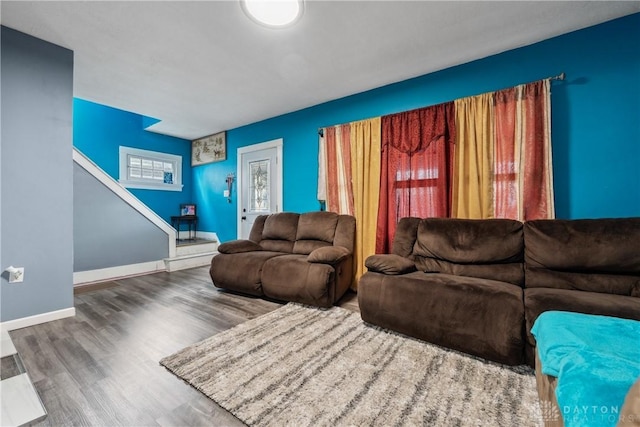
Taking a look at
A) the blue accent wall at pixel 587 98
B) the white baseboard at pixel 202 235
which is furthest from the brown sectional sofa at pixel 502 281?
the white baseboard at pixel 202 235

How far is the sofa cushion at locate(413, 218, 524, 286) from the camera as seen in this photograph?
2.08 m

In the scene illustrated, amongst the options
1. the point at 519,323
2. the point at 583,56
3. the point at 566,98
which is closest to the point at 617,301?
the point at 519,323

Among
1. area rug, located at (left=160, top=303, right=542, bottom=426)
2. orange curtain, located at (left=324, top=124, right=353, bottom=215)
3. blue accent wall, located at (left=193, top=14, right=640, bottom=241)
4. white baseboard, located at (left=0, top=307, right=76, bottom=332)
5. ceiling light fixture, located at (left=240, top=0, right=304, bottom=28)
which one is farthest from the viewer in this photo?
orange curtain, located at (left=324, top=124, right=353, bottom=215)

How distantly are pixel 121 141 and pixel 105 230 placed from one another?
210 cm

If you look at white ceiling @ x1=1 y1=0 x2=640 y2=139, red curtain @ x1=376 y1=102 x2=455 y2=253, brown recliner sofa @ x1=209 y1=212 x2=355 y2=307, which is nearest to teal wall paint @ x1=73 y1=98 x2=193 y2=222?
white ceiling @ x1=1 y1=0 x2=640 y2=139

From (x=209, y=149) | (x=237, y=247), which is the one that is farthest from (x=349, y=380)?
(x=209, y=149)

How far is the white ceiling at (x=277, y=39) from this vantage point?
6.17 feet

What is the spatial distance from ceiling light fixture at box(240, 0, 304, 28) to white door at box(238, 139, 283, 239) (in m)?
2.11

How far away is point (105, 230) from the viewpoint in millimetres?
3596

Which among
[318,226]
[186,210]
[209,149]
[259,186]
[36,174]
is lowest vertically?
[318,226]

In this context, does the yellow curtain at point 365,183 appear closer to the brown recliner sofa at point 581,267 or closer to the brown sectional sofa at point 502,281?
the brown sectional sofa at point 502,281

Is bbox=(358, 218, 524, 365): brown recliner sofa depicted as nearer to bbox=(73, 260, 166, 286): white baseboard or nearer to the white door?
the white door

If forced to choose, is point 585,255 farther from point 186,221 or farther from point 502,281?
point 186,221

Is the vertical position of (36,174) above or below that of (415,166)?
below
